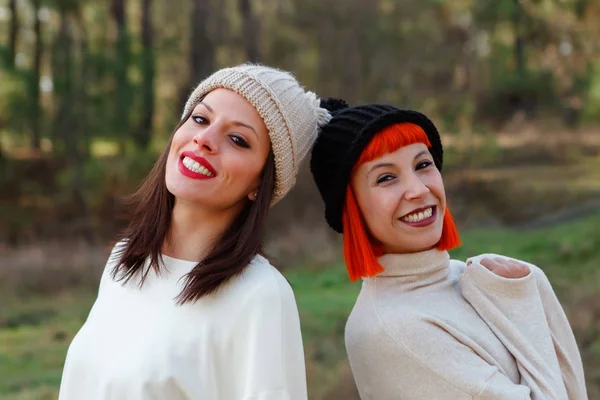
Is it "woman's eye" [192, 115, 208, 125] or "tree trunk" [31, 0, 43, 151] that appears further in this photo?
"tree trunk" [31, 0, 43, 151]

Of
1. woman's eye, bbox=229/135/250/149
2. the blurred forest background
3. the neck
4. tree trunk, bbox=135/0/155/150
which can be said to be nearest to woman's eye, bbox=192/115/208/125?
woman's eye, bbox=229/135/250/149

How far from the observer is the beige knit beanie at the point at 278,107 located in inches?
81.4

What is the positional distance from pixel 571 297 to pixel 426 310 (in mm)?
5371

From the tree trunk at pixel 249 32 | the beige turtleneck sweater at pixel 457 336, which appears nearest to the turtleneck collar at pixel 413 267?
the beige turtleneck sweater at pixel 457 336

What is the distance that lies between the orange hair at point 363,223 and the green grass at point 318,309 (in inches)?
127

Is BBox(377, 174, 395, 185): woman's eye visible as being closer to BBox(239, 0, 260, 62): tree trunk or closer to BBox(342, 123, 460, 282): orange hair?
BBox(342, 123, 460, 282): orange hair

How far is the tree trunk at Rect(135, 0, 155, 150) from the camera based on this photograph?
9.34 meters

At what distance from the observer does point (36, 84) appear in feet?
29.1

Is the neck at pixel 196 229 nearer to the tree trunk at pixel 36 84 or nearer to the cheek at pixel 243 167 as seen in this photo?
the cheek at pixel 243 167

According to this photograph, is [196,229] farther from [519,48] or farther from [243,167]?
[519,48]

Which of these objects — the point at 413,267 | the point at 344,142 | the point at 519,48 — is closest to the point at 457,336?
the point at 413,267

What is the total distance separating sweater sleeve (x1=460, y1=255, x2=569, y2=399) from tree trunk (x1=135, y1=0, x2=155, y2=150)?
25.6 feet

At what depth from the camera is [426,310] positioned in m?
2.06

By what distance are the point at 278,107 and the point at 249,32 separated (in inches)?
322
